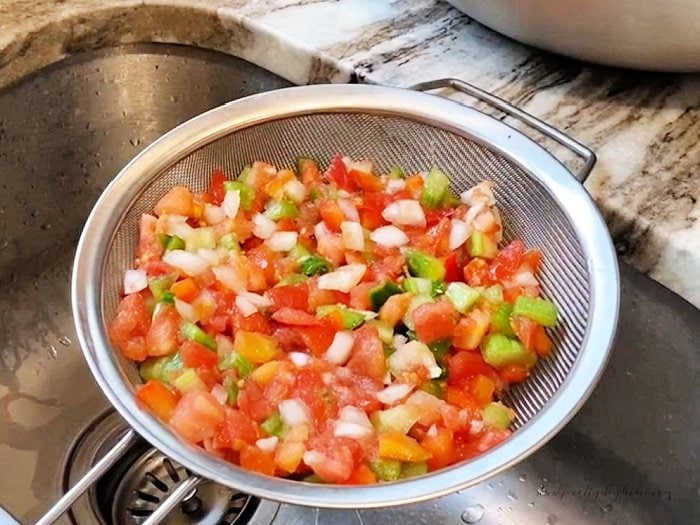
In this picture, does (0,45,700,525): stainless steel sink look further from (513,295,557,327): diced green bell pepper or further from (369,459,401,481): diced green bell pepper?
(369,459,401,481): diced green bell pepper

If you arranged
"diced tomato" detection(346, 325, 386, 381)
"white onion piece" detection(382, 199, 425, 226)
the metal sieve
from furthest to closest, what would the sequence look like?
1. "white onion piece" detection(382, 199, 425, 226)
2. "diced tomato" detection(346, 325, 386, 381)
3. the metal sieve

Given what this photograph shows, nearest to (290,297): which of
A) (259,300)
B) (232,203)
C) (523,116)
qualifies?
(259,300)

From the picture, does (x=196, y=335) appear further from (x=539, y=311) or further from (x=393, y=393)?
(x=539, y=311)

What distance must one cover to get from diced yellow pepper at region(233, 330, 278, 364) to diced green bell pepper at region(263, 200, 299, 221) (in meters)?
0.15

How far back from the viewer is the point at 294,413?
71 centimetres

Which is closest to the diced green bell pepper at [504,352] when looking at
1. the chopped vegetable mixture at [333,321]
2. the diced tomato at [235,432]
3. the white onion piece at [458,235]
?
the chopped vegetable mixture at [333,321]

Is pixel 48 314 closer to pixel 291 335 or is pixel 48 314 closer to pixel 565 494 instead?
pixel 291 335

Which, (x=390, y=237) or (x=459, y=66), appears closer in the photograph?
(x=390, y=237)

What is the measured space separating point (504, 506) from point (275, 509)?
0.24m

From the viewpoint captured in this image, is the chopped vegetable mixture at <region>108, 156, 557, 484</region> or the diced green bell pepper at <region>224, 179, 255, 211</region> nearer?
the chopped vegetable mixture at <region>108, 156, 557, 484</region>

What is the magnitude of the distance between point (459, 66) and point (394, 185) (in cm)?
17

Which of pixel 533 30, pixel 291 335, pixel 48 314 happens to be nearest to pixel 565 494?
pixel 291 335

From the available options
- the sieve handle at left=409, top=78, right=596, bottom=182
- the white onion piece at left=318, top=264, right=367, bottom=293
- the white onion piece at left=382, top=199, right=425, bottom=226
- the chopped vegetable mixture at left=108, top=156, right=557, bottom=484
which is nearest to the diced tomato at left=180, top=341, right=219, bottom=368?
the chopped vegetable mixture at left=108, top=156, right=557, bottom=484

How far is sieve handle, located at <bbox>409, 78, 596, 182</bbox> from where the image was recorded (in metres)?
0.80
